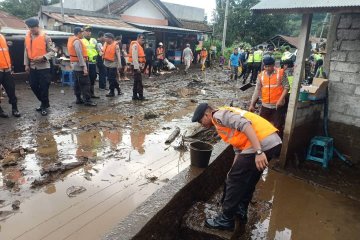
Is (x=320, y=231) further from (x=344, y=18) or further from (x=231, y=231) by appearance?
(x=344, y=18)

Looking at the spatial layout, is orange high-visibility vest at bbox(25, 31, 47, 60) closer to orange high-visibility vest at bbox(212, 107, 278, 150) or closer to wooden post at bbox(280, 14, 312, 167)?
orange high-visibility vest at bbox(212, 107, 278, 150)

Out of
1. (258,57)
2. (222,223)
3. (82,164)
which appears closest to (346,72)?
(222,223)

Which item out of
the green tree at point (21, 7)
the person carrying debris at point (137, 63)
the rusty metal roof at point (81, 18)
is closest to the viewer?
the person carrying debris at point (137, 63)

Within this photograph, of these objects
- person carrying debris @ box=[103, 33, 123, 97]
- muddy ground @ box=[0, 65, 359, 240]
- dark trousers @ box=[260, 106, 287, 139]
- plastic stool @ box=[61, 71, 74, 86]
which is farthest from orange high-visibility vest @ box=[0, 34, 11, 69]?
dark trousers @ box=[260, 106, 287, 139]

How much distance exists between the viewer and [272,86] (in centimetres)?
566

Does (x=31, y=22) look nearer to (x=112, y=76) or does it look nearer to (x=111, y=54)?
(x=111, y=54)

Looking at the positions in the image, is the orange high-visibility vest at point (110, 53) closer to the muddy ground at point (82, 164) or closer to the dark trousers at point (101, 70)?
the muddy ground at point (82, 164)

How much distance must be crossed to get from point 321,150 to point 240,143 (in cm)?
375

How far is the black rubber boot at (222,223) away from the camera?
3.13 meters

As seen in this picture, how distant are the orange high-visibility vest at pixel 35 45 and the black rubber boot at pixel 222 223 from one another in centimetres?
564

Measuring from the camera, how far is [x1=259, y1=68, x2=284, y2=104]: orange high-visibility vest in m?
5.60

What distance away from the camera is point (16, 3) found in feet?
95.7

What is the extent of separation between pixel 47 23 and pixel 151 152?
14.2 m

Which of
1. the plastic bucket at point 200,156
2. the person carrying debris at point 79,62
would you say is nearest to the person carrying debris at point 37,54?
the person carrying debris at point 79,62
